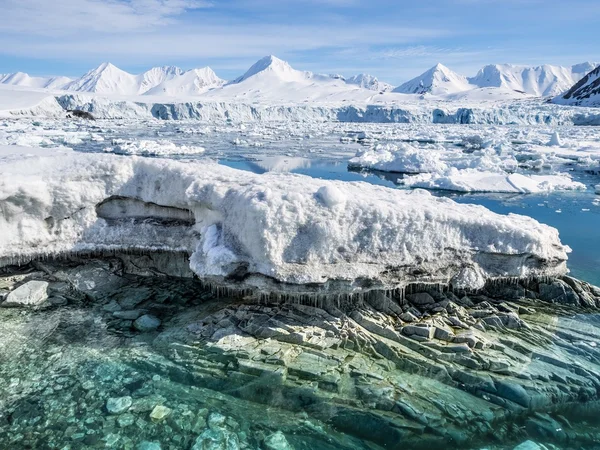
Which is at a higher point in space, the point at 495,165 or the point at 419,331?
the point at 495,165

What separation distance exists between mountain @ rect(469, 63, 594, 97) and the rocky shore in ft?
631

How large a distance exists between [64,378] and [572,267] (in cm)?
879

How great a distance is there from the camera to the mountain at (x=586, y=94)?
71500 mm

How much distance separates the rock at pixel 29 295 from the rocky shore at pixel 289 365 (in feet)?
0.07

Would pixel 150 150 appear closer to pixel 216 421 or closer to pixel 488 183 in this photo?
pixel 488 183

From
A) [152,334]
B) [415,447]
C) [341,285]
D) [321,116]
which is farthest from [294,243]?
[321,116]

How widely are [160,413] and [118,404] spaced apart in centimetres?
48

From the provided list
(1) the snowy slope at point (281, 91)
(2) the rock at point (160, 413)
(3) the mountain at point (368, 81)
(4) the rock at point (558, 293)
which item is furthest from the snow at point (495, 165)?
(3) the mountain at point (368, 81)

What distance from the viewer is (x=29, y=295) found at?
7.04 meters

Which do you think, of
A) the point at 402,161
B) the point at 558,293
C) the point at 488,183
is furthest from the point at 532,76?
the point at 558,293

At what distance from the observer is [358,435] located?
4.67 m

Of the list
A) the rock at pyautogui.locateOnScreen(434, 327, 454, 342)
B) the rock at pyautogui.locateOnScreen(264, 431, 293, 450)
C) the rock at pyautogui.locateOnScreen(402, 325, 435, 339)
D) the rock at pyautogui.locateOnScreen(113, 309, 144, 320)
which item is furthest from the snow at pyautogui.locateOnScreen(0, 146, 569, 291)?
the rock at pyautogui.locateOnScreen(264, 431, 293, 450)

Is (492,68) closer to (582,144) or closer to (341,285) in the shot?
(582,144)

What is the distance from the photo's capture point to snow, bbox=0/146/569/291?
6.26 metres
